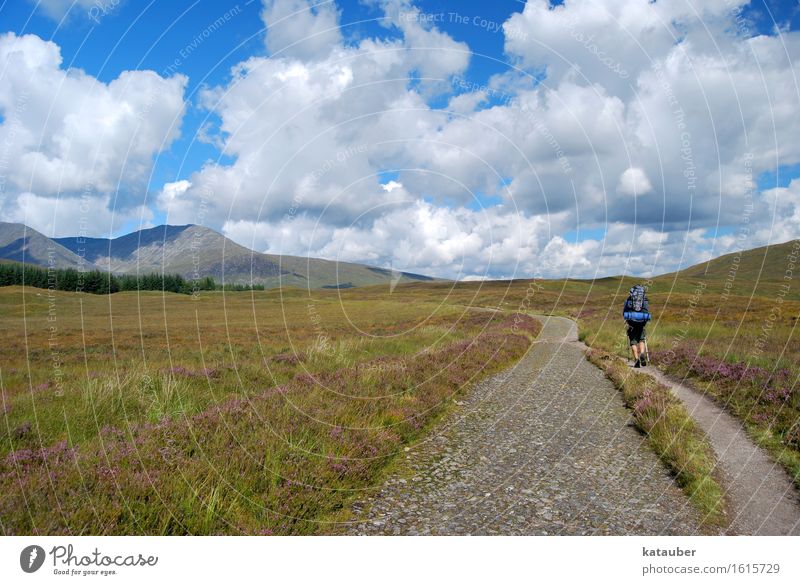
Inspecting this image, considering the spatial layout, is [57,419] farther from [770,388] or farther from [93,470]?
[770,388]

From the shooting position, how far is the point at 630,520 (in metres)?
5.54

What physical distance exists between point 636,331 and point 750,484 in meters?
10.3

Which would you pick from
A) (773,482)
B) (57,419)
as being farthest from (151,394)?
(773,482)

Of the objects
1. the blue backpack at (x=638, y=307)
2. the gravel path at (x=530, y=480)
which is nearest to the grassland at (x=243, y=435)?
the gravel path at (x=530, y=480)

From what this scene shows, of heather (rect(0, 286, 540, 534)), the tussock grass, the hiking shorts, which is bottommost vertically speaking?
the tussock grass

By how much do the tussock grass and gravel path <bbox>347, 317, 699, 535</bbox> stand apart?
0.67 feet

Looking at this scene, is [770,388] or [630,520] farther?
[770,388]

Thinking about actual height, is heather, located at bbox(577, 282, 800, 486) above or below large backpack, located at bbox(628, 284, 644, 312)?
below

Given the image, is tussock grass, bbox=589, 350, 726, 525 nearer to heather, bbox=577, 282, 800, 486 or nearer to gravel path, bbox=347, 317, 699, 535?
gravel path, bbox=347, 317, 699, 535

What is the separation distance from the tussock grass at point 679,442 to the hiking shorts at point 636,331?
2.38 m

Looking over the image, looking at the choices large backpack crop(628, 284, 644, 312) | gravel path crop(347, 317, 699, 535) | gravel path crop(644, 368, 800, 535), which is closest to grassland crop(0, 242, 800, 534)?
gravel path crop(644, 368, 800, 535)

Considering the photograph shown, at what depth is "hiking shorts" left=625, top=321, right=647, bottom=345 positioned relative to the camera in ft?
49.8
